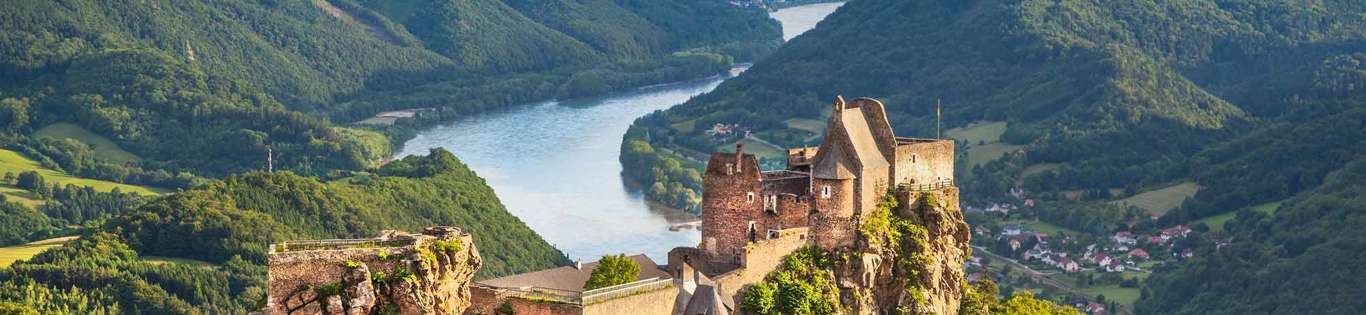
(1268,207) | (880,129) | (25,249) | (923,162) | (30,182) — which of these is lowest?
(25,249)

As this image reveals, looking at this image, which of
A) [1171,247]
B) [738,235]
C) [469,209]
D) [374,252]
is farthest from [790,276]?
[1171,247]

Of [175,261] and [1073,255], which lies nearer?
[175,261]

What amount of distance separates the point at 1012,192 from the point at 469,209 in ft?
198

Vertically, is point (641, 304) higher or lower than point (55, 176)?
lower

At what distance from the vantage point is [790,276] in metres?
83.4

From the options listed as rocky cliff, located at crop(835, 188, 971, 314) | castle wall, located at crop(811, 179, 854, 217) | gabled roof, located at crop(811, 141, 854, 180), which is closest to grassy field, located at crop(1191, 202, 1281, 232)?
rocky cliff, located at crop(835, 188, 971, 314)

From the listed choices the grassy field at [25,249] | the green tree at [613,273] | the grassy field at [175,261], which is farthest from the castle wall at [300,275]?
the grassy field at [25,249]

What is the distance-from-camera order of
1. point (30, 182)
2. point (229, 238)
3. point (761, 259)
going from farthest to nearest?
point (30, 182)
point (229, 238)
point (761, 259)

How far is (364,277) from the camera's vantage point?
7012cm

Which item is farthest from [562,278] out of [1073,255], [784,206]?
[1073,255]

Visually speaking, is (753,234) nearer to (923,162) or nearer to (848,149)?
(848,149)

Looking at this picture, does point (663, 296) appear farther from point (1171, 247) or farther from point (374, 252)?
point (1171, 247)

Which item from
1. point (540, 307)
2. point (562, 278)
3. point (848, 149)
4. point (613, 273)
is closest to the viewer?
point (540, 307)

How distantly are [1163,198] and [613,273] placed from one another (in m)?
121
